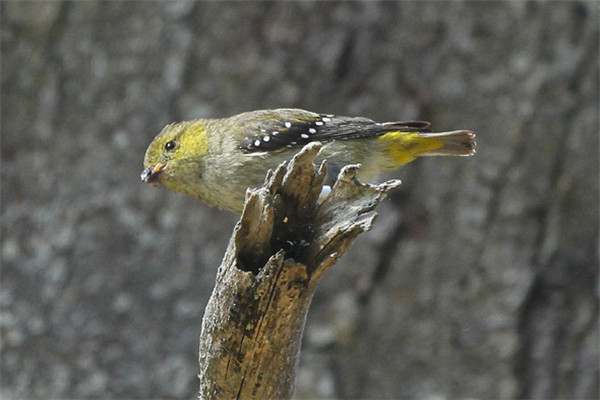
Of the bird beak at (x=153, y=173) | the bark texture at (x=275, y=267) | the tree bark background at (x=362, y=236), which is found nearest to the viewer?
the bark texture at (x=275, y=267)

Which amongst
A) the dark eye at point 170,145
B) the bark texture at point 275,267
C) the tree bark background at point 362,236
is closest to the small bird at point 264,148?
the dark eye at point 170,145

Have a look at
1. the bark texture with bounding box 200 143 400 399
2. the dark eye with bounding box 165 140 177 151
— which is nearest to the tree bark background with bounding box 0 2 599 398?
the dark eye with bounding box 165 140 177 151

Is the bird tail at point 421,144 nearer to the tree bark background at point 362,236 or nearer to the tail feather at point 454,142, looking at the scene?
the tail feather at point 454,142

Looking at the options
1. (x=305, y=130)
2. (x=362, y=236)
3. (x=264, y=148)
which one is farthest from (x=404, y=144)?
(x=362, y=236)

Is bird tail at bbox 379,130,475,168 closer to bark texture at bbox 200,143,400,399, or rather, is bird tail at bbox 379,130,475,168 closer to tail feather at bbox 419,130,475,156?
tail feather at bbox 419,130,475,156

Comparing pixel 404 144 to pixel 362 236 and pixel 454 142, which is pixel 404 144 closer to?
pixel 454 142

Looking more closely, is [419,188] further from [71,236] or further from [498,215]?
[71,236]

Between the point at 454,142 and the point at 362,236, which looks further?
the point at 362,236
